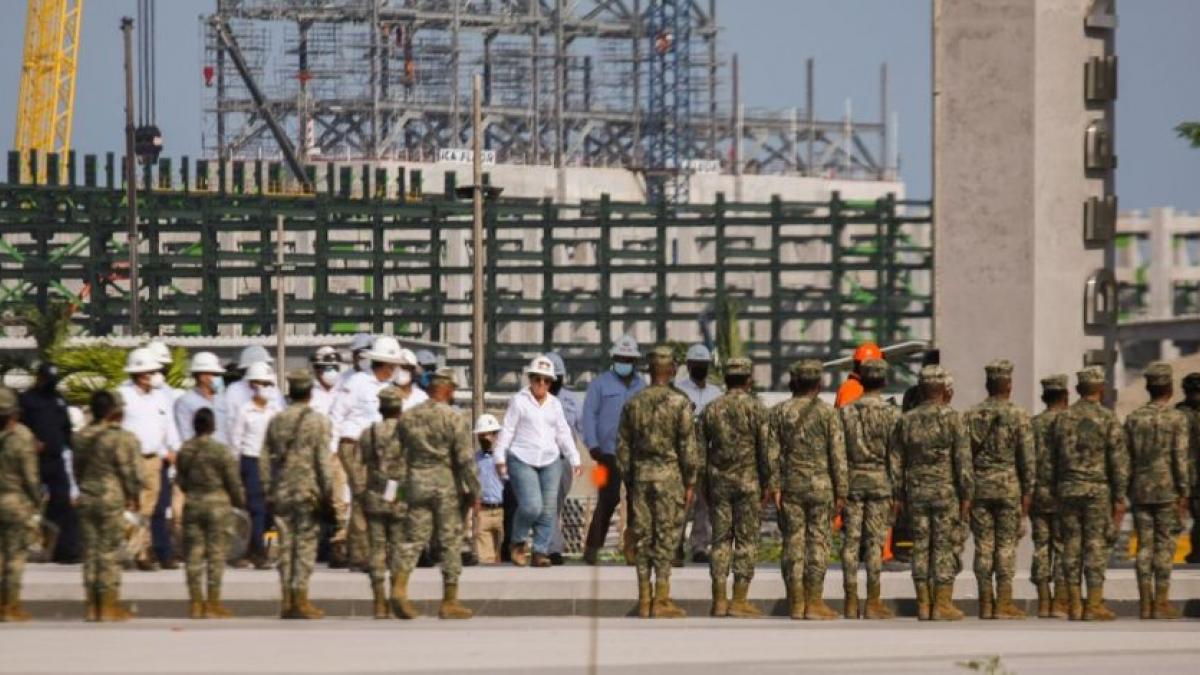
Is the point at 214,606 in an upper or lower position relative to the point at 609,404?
lower

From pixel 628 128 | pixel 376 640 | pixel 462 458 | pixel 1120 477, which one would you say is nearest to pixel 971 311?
pixel 1120 477

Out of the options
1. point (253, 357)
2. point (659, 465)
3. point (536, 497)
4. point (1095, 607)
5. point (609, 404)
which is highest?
point (253, 357)

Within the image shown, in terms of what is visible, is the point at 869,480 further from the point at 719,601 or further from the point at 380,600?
the point at 380,600

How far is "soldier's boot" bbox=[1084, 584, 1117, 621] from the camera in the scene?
675 inches

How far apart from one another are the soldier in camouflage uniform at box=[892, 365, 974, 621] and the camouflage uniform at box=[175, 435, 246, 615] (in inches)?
170

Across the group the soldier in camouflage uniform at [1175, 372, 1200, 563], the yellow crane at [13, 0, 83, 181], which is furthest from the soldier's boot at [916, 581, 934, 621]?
the yellow crane at [13, 0, 83, 181]

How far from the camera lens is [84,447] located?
16.3 meters

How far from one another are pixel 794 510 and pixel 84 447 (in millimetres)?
4515

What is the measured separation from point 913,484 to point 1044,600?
1.31 meters

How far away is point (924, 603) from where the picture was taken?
17062 millimetres

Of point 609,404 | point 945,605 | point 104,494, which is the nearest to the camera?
point 104,494

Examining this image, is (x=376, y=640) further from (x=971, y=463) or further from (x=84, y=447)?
(x=971, y=463)

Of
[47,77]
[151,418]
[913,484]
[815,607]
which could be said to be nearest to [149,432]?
[151,418]

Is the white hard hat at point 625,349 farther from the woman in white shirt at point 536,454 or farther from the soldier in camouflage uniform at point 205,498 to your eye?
the soldier in camouflage uniform at point 205,498
